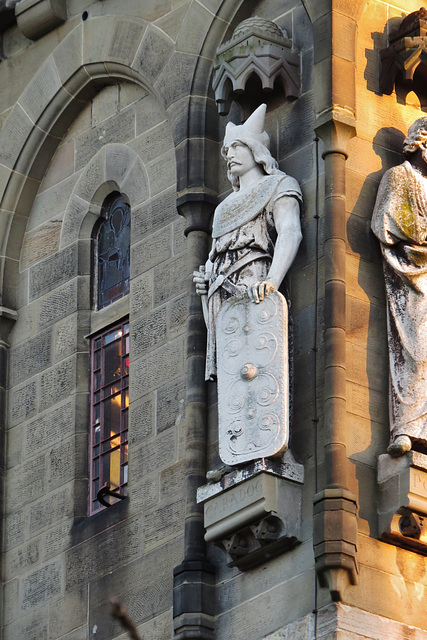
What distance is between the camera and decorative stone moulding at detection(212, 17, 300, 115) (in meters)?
21.5

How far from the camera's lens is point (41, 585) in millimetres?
22859

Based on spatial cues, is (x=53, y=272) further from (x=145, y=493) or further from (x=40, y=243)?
(x=145, y=493)

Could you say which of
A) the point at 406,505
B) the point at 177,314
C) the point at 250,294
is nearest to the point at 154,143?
the point at 177,314

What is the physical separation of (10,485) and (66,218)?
2.94m

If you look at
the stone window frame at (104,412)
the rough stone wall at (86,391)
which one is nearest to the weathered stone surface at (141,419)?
the rough stone wall at (86,391)

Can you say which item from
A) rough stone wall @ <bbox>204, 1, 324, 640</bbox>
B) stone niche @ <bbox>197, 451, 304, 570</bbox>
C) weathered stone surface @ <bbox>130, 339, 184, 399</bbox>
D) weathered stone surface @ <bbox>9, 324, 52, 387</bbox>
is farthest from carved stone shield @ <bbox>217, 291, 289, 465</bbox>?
weathered stone surface @ <bbox>9, 324, 52, 387</bbox>

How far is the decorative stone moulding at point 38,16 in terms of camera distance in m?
25.2

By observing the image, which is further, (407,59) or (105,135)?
(105,135)

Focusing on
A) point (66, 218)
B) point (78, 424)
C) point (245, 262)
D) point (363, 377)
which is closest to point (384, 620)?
point (363, 377)

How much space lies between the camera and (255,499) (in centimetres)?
1964

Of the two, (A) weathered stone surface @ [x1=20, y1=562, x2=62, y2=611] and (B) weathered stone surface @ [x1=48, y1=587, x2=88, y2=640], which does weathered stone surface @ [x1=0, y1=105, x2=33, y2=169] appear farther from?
(B) weathered stone surface @ [x1=48, y1=587, x2=88, y2=640]

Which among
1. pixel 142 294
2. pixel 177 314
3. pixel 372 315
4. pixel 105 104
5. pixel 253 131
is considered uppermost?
pixel 105 104

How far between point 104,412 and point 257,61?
13.2 ft

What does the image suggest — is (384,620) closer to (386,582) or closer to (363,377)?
(386,582)
